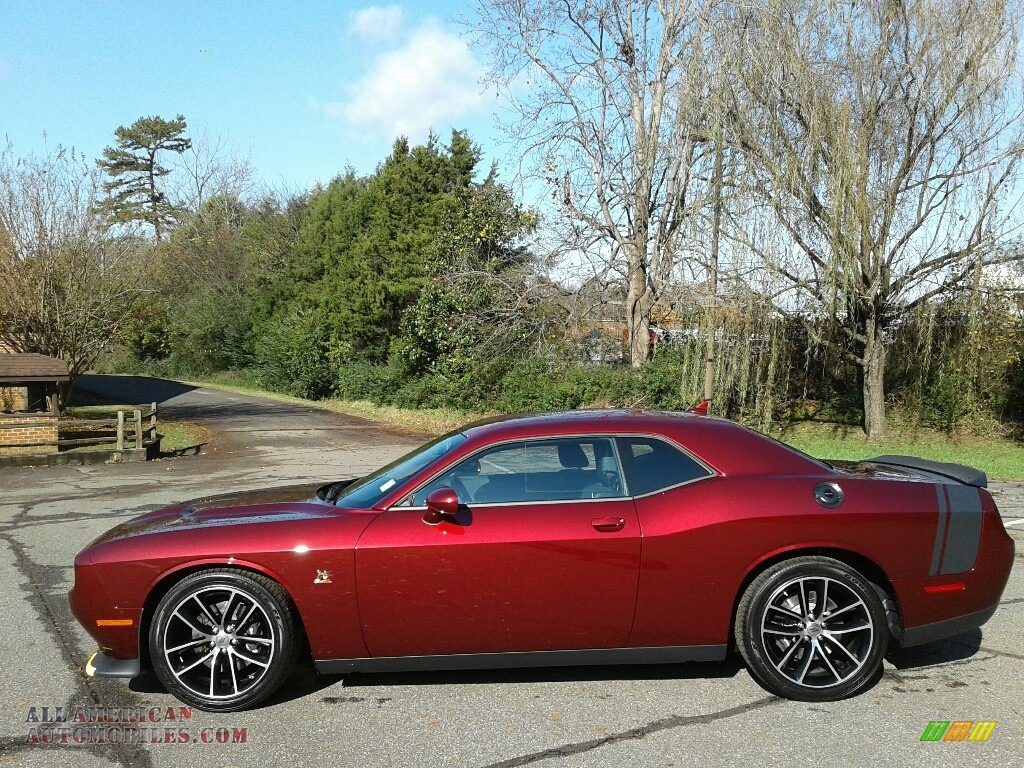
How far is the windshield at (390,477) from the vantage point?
439cm

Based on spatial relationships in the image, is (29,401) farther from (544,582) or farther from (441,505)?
(544,582)

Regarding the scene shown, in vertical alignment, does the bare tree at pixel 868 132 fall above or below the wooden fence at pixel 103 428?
above

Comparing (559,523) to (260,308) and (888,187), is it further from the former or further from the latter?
(260,308)

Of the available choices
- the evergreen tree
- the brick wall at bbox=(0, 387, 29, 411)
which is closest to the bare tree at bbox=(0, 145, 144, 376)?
the brick wall at bbox=(0, 387, 29, 411)

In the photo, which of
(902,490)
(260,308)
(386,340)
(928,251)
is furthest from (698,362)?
(260,308)

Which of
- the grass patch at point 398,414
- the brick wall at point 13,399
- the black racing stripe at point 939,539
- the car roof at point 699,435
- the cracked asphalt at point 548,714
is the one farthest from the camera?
the grass patch at point 398,414

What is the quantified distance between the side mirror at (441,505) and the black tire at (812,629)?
150cm

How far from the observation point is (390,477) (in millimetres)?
4641

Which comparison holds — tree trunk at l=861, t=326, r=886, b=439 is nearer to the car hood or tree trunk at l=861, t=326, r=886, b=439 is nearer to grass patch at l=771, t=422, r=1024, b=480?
grass patch at l=771, t=422, r=1024, b=480

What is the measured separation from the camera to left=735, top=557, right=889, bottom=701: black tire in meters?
4.12

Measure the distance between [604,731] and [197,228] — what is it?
51783 mm

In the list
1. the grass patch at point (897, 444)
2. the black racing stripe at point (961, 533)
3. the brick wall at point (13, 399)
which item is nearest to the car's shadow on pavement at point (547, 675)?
the black racing stripe at point (961, 533)

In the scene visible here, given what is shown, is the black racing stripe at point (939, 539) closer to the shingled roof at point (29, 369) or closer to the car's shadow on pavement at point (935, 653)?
the car's shadow on pavement at point (935, 653)

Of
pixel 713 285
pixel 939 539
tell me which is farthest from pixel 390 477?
pixel 713 285
